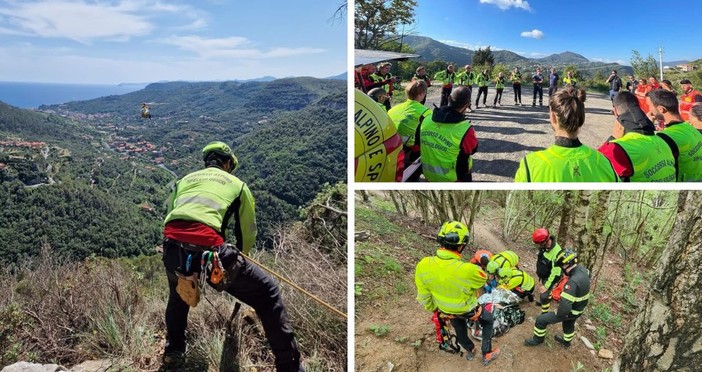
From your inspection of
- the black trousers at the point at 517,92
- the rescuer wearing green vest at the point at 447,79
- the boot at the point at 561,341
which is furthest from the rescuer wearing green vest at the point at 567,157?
the black trousers at the point at 517,92

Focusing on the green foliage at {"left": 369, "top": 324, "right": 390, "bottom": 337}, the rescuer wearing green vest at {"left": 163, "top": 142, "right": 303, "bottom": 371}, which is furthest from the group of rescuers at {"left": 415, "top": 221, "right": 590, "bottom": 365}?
the rescuer wearing green vest at {"left": 163, "top": 142, "right": 303, "bottom": 371}

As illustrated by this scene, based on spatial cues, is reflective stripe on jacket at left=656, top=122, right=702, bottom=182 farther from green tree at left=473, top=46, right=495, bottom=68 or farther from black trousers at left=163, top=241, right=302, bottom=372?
green tree at left=473, top=46, right=495, bottom=68

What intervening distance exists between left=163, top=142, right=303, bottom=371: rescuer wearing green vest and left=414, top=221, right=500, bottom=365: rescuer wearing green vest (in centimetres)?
95

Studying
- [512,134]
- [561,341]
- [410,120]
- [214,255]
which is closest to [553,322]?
[561,341]

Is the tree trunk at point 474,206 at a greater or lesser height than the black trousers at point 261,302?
greater

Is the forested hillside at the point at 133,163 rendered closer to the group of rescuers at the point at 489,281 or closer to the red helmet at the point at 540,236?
the group of rescuers at the point at 489,281

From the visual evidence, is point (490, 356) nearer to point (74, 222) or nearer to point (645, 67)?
point (645, 67)

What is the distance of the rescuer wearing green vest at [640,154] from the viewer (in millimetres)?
2691

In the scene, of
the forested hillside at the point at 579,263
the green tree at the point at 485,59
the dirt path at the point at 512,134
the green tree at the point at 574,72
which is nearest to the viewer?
the forested hillside at the point at 579,263

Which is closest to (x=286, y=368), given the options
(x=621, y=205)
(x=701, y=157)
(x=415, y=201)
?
(x=415, y=201)

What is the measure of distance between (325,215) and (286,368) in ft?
6.05

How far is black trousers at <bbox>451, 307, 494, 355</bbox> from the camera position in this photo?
313 centimetres

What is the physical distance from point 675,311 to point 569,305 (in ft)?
1.95

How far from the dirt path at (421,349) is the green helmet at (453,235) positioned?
1.22 feet
